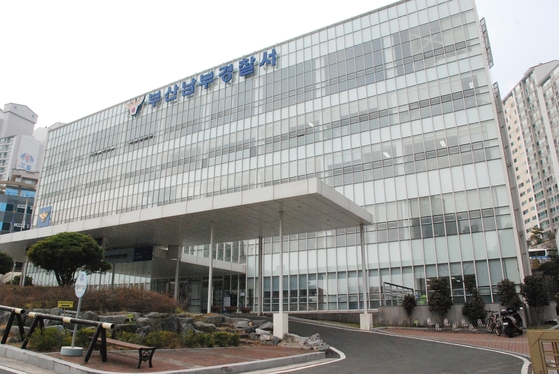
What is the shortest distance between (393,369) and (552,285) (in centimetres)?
4586

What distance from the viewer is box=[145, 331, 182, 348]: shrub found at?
12.4 m

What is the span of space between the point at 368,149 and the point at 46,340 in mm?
29613

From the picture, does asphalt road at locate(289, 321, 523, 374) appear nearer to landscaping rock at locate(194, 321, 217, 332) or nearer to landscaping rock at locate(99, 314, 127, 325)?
landscaping rock at locate(194, 321, 217, 332)

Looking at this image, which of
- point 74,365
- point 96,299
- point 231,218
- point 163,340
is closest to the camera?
point 74,365

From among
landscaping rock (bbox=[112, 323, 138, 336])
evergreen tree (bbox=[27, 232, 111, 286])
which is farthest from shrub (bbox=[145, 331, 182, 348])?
evergreen tree (bbox=[27, 232, 111, 286])

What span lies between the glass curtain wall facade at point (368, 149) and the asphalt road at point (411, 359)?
47.8ft

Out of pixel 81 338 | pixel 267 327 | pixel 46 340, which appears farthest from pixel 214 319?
pixel 46 340

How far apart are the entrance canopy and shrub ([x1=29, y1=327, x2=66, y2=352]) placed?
9.75 m

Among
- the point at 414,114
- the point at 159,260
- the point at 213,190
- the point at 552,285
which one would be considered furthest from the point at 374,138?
the point at 552,285

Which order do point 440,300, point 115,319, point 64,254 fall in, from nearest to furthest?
point 115,319 → point 64,254 → point 440,300

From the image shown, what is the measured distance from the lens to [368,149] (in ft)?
116

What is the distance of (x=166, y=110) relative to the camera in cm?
5047

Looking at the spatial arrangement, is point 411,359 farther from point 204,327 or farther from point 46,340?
point 46,340

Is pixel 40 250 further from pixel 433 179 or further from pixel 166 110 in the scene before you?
pixel 166 110
